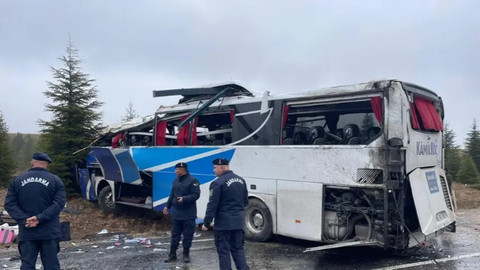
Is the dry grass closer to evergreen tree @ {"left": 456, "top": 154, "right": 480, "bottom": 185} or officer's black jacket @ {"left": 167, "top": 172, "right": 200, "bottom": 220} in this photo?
officer's black jacket @ {"left": 167, "top": 172, "right": 200, "bottom": 220}

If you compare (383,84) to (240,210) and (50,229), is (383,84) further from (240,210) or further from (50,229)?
(50,229)

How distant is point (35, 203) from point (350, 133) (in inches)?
192

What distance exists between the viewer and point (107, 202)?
12141 mm

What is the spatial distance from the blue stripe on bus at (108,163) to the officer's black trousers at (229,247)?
5.95m

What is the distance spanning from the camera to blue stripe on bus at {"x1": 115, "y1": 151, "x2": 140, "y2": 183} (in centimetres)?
1076

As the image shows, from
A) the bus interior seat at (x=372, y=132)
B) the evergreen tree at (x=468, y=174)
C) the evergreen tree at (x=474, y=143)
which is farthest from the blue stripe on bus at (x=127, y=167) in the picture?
the evergreen tree at (x=474, y=143)

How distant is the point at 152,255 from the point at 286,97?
3.68 m

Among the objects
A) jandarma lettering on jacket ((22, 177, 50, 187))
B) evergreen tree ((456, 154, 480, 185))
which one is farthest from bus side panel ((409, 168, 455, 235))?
evergreen tree ((456, 154, 480, 185))

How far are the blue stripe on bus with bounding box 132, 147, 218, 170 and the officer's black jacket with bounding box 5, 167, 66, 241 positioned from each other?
3.92 metres

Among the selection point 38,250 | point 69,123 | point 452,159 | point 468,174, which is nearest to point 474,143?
point 452,159

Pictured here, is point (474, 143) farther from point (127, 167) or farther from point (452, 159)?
point (127, 167)

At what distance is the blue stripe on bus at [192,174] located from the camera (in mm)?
8828

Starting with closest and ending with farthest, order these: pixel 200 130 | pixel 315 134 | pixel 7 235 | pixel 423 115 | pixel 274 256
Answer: pixel 423 115 → pixel 274 256 → pixel 315 134 → pixel 7 235 → pixel 200 130

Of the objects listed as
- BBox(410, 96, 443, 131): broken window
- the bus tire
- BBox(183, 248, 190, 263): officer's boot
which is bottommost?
BBox(183, 248, 190, 263): officer's boot
